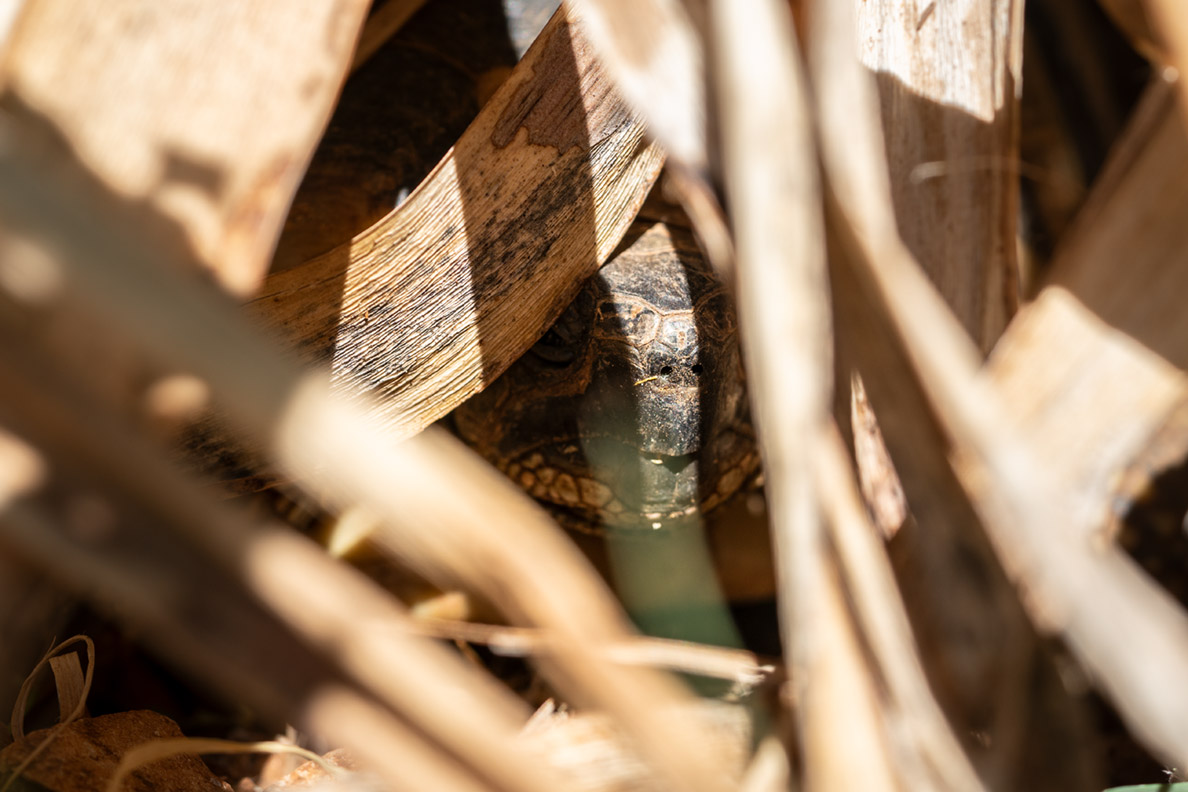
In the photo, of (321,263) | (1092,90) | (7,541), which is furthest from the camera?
(1092,90)

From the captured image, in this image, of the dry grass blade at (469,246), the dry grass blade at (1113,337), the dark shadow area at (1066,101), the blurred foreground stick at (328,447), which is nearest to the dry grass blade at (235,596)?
the blurred foreground stick at (328,447)

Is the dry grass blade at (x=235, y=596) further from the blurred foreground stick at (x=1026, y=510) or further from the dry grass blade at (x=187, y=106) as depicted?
the blurred foreground stick at (x=1026, y=510)

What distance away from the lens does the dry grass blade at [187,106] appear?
20.9 inches

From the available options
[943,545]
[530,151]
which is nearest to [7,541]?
[943,545]

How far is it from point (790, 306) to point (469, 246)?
31.3 inches

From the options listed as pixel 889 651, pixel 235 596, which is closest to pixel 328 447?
pixel 235 596

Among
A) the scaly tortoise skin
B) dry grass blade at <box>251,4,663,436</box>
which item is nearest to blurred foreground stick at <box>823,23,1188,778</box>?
dry grass blade at <box>251,4,663,436</box>

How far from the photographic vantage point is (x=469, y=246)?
4.07 feet

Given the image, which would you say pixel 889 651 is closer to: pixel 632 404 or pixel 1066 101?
pixel 632 404

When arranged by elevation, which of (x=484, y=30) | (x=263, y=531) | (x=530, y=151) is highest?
(x=484, y=30)

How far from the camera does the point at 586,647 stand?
20.1 inches

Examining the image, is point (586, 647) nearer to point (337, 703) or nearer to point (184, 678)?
point (337, 703)

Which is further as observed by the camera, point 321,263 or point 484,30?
point 484,30

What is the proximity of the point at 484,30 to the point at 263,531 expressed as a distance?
8.96 ft
